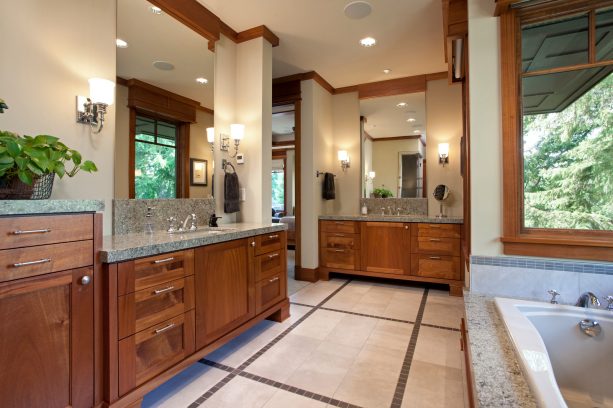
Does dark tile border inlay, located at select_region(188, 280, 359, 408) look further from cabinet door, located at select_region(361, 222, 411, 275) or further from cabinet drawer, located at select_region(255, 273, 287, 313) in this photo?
cabinet door, located at select_region(361, 222, 411, 275)

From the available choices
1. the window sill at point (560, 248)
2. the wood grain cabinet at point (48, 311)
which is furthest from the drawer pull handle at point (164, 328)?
the window sill at point (560, 248)

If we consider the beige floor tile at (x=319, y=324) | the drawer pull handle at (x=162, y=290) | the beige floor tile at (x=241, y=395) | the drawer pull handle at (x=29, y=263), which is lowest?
the beige floor tile at (x=241, y=395)

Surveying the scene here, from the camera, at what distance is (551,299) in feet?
5.73

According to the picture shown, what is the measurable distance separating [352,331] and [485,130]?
6.03 ft

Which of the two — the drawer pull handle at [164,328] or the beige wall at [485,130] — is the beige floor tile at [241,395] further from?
the beige wall at [485,130]

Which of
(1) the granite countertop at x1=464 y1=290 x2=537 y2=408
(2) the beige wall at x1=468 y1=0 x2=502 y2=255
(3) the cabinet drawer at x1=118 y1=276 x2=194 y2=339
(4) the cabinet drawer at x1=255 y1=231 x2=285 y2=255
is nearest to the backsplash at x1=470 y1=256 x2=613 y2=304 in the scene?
(2) the beige wall at x1=468 y1=0 x2=502 y2=255

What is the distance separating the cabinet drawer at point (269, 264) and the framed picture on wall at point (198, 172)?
0.89 metres

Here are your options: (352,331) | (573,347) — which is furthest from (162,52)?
(573,347)

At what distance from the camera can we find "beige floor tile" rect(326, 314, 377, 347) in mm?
2383

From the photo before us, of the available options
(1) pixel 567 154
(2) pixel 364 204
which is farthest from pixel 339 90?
(1) pixel 567 154

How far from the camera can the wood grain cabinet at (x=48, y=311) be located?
3.66 ft

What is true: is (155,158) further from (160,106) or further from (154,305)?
(154,305)

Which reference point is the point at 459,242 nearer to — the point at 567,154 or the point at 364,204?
the point at 364,204

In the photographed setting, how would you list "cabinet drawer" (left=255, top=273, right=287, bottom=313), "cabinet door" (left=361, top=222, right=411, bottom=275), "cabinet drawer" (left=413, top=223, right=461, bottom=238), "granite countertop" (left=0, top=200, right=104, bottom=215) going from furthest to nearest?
"cabinet door" (left=361, top=222, right=411, bottom=275)
"cabinet drawer" (left=413, top=223, right=461, bottom=238)
"cabinet drawer" (left=255, top=273, right=287, bottom=313)
"granite countertop" (left=0, top=200, right=104, bottom=215)
